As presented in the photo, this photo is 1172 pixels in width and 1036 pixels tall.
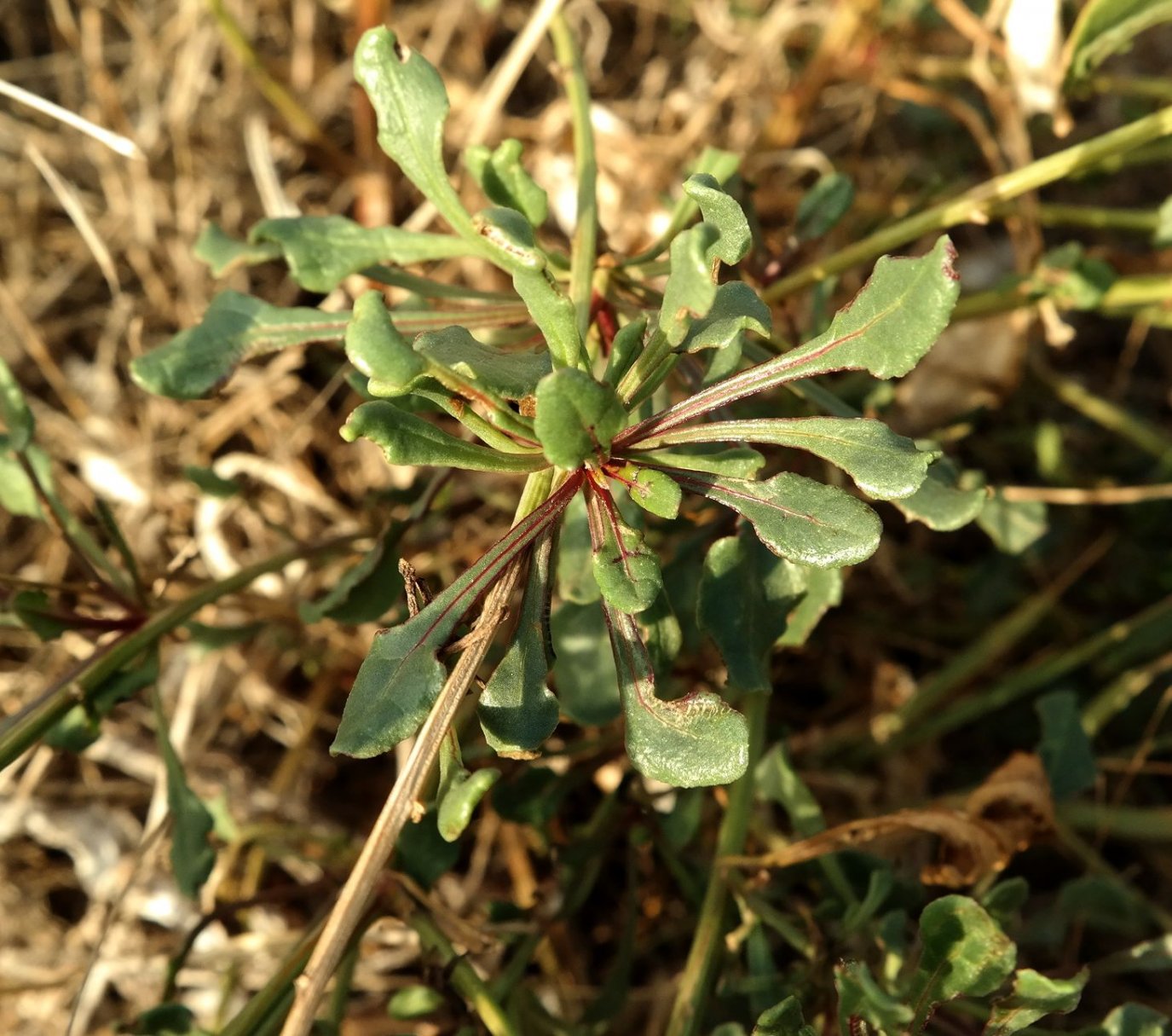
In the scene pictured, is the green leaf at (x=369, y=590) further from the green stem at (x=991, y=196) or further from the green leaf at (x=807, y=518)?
the green stem at (x=991, y=196)

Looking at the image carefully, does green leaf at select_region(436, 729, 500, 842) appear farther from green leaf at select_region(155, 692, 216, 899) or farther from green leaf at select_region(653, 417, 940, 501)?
green leaf at select_region(155, 692, 216, 899)

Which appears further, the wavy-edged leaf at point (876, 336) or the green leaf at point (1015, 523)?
the green leaf at point (1015, 523)

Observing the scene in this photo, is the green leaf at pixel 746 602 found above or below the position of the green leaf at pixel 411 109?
below

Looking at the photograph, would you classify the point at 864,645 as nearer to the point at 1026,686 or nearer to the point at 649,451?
the point at 1026,686

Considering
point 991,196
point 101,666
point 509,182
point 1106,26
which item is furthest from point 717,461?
point 1106,26

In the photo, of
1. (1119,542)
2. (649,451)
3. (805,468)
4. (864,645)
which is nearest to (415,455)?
(649,451)

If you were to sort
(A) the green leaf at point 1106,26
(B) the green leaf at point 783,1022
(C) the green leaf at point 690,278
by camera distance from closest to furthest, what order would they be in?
1. (C) the green leaf at point 690,278
2. (B) the green leaf at point 783,1022
3. (A) the green leaf at point 1106,26

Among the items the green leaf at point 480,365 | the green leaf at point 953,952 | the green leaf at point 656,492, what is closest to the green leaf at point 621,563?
the green leaf at point 656,492
